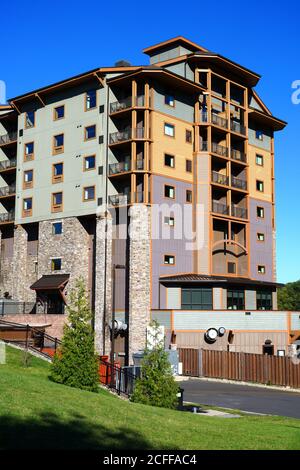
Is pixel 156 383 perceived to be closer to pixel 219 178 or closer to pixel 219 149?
pixel 219 178

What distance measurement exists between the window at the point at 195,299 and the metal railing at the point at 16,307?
52.5 feet

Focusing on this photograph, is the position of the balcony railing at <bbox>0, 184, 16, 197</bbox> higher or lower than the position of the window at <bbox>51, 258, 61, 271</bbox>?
higher

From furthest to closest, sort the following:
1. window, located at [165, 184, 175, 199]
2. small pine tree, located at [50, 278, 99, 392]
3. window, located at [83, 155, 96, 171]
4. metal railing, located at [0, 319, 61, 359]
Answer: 1. window, located at [83, 155, 96, 171]
2. window, located at [165, 184, 175, 199]
3. metal railing, located at [0, 319, 61, 359]
4. small pine tree, located at [50, 278, 99, 392]

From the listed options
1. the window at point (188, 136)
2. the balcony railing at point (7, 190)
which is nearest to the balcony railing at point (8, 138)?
the balcony railing at point (7, 190)

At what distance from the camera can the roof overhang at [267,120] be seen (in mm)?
56822

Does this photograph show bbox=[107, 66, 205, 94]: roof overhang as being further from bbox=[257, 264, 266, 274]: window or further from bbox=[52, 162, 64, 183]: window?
bbox=[257, 264, 266, 274]: window

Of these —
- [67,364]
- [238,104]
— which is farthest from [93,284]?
[67,364]

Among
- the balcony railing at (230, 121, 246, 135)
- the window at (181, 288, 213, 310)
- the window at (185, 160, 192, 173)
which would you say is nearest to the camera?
the window at (181, 288, 213, 310)

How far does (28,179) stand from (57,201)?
16.9 ft

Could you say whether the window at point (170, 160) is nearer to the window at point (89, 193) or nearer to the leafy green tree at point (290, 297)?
the window at point (89, 193)

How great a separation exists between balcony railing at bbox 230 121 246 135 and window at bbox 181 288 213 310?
56.4 ft

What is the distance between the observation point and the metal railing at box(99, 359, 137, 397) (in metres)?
26.0

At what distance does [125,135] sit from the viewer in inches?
1923

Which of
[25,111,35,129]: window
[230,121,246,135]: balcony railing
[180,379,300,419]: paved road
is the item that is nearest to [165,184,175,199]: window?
[230,121,246,135]: balcony railing
